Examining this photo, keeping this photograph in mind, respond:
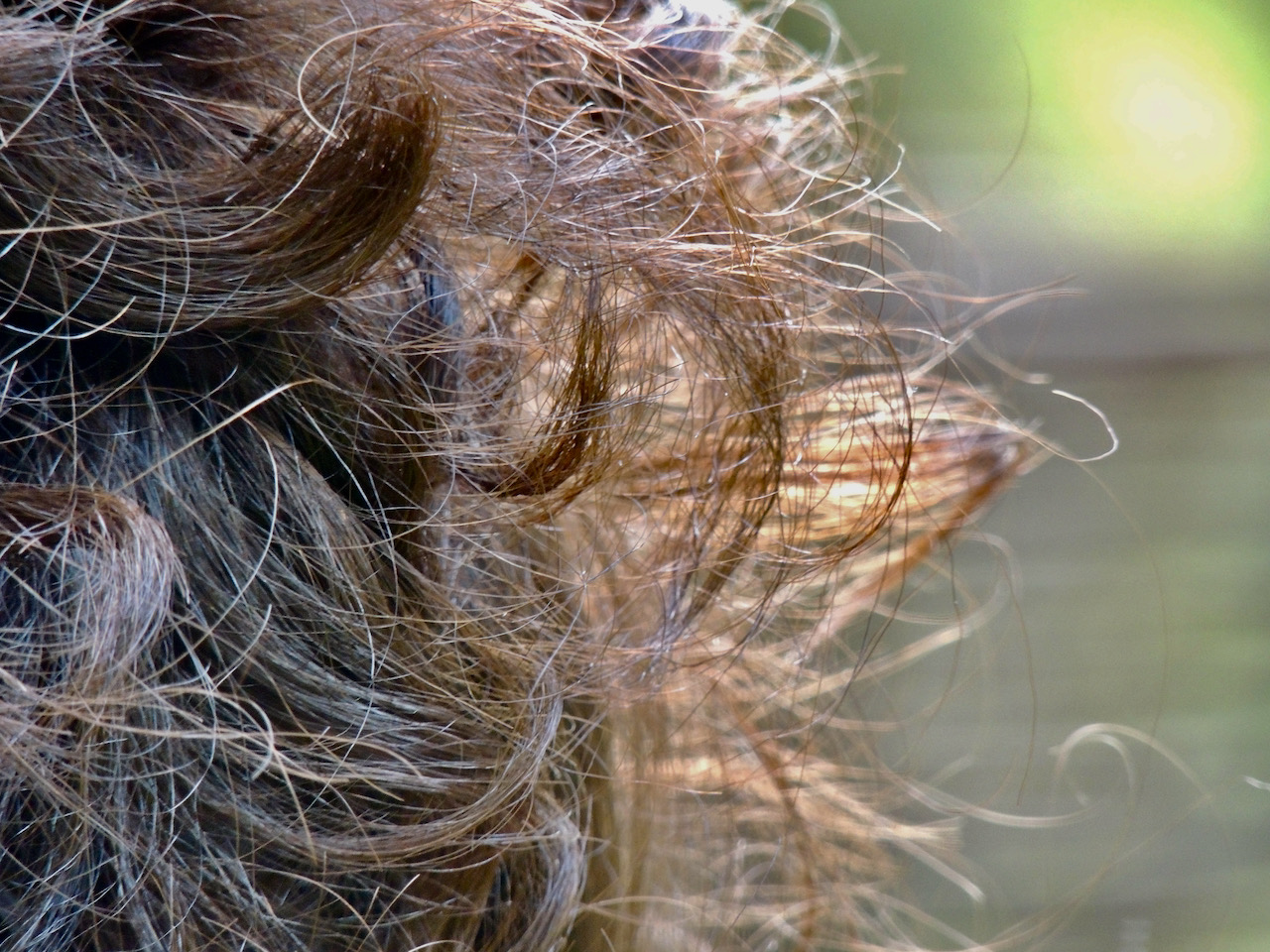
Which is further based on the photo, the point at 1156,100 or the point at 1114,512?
the point at 1114,512

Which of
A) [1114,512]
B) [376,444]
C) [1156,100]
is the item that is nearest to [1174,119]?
[1156,100]

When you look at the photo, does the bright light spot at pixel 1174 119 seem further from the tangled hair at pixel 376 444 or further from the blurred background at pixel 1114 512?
the tangled hair at pixel 376 444

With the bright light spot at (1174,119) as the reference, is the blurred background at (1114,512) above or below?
below

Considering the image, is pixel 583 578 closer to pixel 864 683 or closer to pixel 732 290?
pixel 732 290

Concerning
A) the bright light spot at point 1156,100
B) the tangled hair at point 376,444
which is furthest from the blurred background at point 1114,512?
the tangled hair at point 376,444

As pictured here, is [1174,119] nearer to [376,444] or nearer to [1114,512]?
[1114,512]

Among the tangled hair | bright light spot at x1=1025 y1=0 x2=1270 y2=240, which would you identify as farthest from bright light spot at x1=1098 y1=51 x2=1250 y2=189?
the tangled hair
